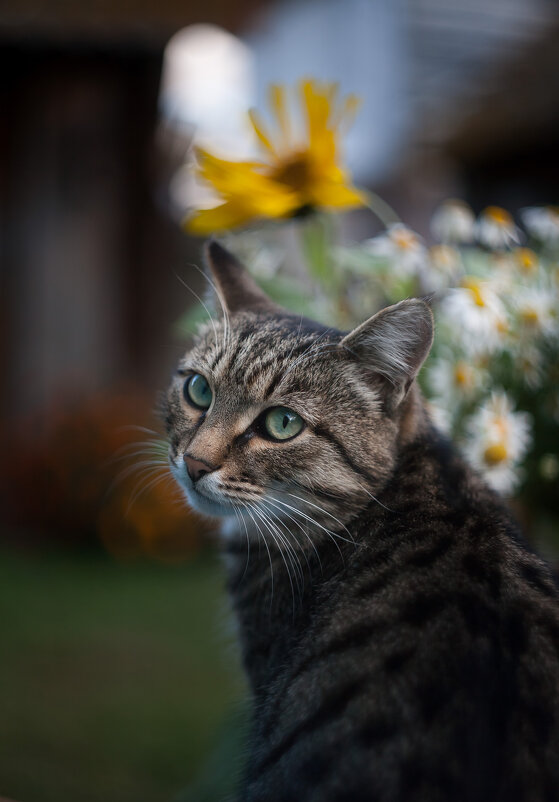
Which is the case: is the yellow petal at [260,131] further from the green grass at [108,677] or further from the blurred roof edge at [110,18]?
the blurred roof edge at [110,18]

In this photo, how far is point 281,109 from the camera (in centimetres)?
122

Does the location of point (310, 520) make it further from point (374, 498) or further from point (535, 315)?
point (535, 315)

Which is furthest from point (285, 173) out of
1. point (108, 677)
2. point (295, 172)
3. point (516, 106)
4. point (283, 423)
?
point (516, 106)

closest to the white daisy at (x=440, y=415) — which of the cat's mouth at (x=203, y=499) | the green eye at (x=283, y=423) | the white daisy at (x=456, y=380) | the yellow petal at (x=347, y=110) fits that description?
the white daisy at (x=456, y=380)

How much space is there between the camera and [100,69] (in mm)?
3229

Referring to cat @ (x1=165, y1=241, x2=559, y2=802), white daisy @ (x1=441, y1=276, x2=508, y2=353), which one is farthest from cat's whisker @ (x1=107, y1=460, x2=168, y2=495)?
white daisy @ (x1=441, y1=276, x2=508, y2=353)

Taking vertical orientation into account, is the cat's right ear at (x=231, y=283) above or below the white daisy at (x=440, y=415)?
above

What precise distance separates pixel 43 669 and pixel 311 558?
117 cm

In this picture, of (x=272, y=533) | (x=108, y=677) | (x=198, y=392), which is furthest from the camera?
(x=108, y=677)

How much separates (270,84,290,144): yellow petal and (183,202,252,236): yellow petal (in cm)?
15

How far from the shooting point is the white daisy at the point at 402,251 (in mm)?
1282

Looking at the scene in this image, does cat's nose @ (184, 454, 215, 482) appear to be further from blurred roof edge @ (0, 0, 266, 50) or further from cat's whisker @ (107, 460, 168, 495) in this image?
blurred roof edge @ (0, 0, 266, 50)

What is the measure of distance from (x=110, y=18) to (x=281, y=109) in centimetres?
186

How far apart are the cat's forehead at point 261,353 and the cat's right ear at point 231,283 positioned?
0.06m
